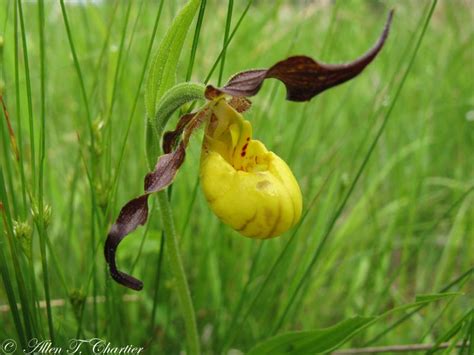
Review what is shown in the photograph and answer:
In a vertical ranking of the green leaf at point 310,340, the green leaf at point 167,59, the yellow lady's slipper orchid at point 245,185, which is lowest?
the green leaf at point 310,340

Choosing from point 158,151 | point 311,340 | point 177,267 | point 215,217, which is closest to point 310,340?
point 311,340

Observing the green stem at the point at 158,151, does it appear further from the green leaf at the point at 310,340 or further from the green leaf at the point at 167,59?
the green leaf at the point at 310,340

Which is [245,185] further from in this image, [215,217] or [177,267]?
[215,217]

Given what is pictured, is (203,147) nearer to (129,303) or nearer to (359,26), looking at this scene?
(129,303)

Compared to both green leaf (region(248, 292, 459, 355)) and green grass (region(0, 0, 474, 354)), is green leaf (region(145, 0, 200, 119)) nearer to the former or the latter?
green grass (region(0, 0, 474, 354))

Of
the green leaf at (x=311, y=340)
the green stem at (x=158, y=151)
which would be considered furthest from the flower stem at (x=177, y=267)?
the green leaf at (x=311, y=340)

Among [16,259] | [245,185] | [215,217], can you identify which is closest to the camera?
[16,259]
